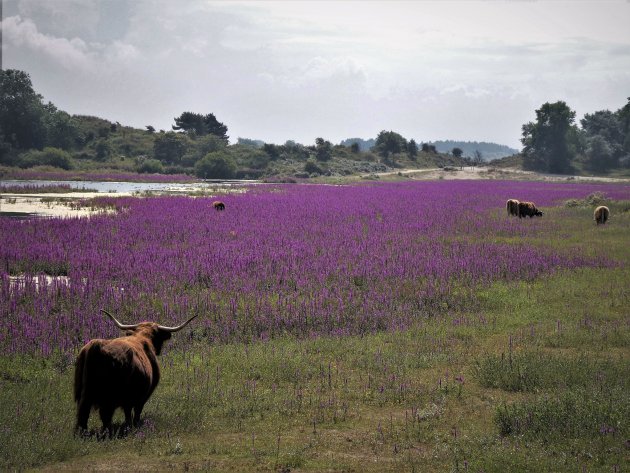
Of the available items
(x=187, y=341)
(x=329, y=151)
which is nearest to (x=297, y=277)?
(x=187, y=341)

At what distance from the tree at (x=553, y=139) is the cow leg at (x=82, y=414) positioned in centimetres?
11019

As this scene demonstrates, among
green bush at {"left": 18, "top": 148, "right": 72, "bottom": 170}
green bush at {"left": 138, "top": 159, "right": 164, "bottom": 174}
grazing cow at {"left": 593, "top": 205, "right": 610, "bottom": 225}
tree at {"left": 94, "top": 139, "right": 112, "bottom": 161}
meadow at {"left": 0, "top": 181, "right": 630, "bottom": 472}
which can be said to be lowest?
meadow at {"left": 0, "top": 181, "right": 630, "bottom": 472}

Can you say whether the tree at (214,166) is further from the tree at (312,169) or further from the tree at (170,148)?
the tree at (170,148)

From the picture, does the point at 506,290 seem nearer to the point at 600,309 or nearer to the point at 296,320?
the point at 600,309

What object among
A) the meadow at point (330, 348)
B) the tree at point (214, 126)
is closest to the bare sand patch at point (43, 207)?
the meadow at point (330, 348)

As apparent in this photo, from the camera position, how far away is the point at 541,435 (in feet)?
20.3

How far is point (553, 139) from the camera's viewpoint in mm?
109688

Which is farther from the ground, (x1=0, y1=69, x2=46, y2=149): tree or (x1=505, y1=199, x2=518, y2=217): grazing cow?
(x1=0, y1=69, x2=46, y2=149): tree

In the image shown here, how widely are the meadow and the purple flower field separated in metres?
0.07

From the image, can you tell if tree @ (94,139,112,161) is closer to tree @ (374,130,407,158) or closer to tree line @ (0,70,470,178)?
tree line @ (0,70,470,178)

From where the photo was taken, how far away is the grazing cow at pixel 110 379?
575 centimetres

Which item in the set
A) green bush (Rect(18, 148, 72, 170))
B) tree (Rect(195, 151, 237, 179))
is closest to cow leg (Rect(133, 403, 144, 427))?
tree (Rect(195, 151, 237, 179))

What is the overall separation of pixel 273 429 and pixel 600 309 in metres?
8.50

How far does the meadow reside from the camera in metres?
5.89
